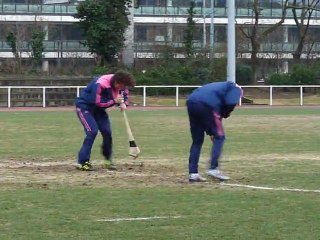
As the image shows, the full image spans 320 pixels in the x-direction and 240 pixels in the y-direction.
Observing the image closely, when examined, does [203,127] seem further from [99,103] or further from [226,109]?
[99,103]

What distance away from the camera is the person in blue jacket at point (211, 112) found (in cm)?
1195

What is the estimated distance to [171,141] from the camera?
20281 mm

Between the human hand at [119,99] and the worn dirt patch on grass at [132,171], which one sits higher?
the human hand at [119,99]

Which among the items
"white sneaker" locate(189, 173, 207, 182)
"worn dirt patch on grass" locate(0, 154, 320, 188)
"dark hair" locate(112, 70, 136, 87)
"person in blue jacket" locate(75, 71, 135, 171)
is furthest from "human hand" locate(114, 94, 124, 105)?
"white sneaker" locate(189, 173, 207, 182)

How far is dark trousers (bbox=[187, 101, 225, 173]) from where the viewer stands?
471 inches

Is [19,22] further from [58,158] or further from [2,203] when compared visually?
[2,203]

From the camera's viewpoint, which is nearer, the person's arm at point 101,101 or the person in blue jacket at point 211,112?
the person in blue jacket at point 211,112

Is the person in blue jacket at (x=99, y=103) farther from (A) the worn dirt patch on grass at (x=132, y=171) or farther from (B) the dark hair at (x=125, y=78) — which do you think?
(A) the worn dirt patch on grass at (x=132, y=171)

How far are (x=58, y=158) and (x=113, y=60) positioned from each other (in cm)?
3640

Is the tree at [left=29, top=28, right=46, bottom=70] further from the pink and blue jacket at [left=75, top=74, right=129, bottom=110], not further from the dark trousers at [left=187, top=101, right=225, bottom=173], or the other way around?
the dark trousers at [left=187, top=101, right=225, bottom=173]

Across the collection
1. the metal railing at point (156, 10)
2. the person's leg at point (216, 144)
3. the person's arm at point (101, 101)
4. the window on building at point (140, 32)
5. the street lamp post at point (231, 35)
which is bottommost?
the person's leg at point (216, 144)

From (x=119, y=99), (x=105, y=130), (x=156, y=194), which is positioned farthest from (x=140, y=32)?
(x=156, y=194)

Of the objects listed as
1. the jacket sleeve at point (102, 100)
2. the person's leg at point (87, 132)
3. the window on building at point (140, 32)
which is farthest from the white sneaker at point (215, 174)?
the window on building at point (140, 32)

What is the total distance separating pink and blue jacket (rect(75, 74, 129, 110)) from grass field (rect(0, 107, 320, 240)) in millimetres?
1112
